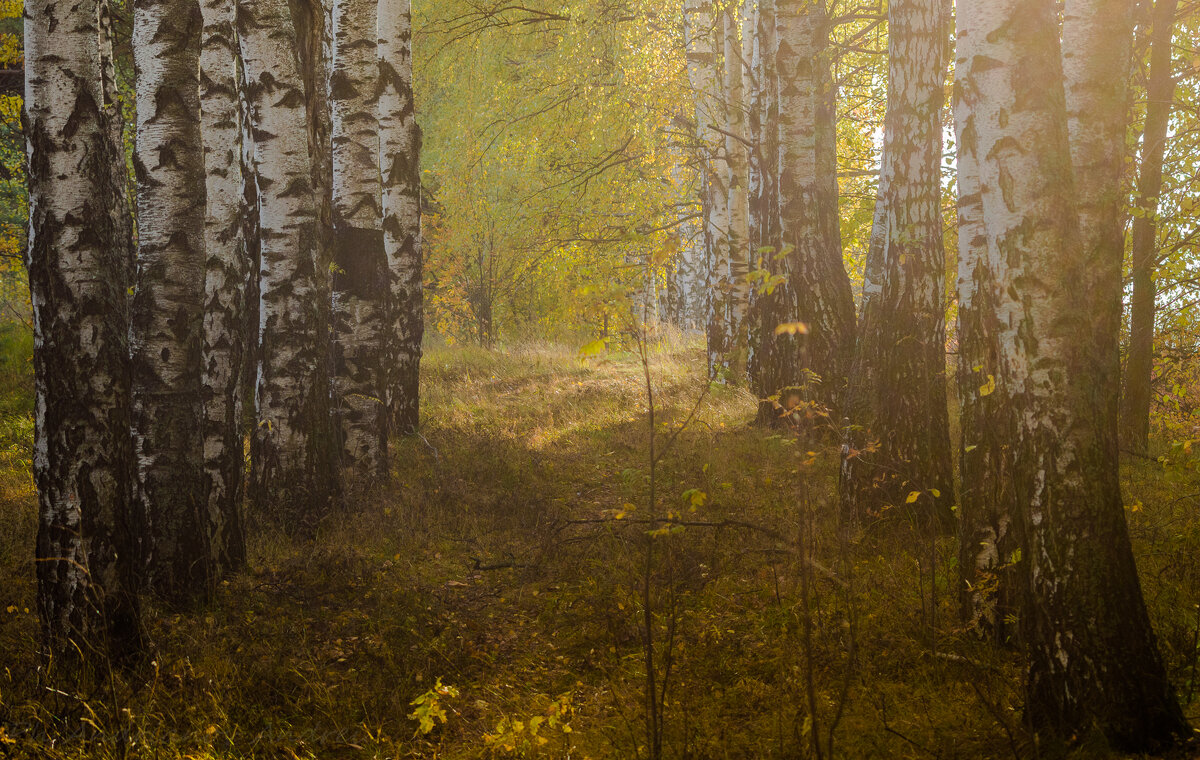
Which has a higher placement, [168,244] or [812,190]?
[812,190]

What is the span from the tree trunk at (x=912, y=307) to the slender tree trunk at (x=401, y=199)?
16.0 ft

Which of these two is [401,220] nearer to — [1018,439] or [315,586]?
[315,586]

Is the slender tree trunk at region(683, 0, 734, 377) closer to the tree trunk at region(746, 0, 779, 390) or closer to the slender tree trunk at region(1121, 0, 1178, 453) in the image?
the tree trunk at region(746, 0, 779, 390)

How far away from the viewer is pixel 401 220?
30.1ft

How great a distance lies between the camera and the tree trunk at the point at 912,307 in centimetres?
570

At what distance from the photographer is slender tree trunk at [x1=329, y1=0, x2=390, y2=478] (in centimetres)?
736

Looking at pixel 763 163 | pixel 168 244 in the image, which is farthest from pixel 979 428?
pixel 763 163

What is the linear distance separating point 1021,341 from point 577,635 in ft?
9.29

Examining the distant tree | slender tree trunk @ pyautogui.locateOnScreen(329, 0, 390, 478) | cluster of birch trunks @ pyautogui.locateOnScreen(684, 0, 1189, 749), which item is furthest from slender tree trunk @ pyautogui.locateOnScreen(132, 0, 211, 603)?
the distant tree

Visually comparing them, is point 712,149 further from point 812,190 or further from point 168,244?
point 168,244

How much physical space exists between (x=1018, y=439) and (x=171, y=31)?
4.56 m

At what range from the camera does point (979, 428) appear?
13.9ft

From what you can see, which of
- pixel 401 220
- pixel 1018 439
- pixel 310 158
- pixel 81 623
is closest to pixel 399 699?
pixel 81 623

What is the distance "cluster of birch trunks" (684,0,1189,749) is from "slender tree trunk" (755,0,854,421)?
1970 millimetres
